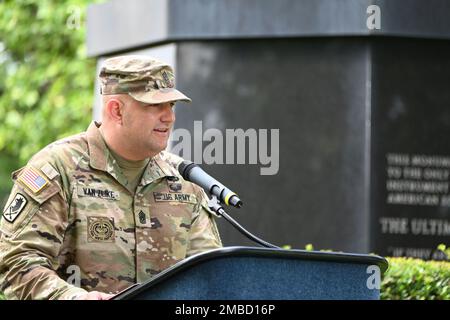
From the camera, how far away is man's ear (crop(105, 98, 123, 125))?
4230 millimetres

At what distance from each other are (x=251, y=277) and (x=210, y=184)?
0.72 metres

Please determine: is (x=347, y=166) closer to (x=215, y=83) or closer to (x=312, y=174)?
(x=312, y=174)

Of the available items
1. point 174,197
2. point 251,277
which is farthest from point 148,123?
point 251,277

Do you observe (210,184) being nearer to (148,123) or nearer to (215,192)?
(215,192)

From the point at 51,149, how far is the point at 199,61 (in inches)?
176

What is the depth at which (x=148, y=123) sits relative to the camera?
4199 millimetres

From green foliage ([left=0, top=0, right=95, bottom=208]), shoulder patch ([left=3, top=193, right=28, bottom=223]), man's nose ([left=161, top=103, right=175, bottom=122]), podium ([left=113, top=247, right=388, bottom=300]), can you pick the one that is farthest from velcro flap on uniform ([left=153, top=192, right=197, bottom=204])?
green foliage ([left=0, top=0, right=95, bottom=208])

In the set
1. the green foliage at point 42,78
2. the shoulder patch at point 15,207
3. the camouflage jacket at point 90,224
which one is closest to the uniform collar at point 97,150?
the camouflage jacket at point 90,224

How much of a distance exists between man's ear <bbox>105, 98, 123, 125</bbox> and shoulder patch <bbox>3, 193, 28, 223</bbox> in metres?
0.50

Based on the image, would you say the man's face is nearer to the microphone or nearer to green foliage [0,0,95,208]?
the microphone

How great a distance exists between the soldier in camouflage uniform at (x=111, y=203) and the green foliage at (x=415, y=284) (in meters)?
1.83

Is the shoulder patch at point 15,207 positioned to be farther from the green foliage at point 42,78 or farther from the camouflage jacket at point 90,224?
the green foliage at point 42,78

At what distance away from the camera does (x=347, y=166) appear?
27.1 feet

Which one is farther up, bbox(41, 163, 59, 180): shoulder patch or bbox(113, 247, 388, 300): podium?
bbox(41, 163, 59, 180): shoulder patch
